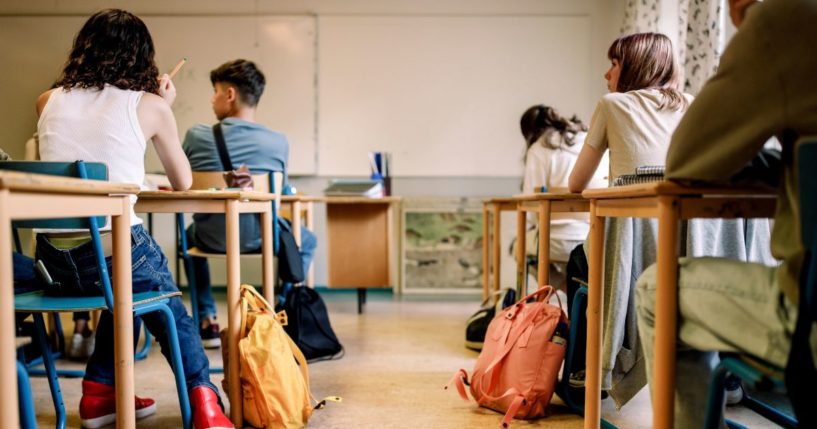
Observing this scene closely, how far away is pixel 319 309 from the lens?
2.44m

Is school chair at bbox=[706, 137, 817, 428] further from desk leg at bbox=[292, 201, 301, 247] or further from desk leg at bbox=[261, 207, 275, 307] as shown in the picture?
desk leg at bbox=[292, 201, 301, 247]

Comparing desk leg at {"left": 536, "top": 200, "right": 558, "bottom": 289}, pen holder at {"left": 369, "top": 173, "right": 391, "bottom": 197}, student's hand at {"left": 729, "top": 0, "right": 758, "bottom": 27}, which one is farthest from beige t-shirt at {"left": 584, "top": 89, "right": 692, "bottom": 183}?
pen holder at {"left": 369, "top": 173, "right": 391, "bottom": 197}

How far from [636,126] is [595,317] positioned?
1.96 feet

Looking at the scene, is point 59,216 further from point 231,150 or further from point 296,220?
point 296,220

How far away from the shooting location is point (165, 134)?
1634 millimetres

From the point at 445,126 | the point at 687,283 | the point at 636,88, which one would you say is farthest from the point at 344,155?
the point at 687,283

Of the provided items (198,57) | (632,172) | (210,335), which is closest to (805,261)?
(632,172)

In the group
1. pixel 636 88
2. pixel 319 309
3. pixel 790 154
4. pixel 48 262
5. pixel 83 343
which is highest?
pixel 636 88

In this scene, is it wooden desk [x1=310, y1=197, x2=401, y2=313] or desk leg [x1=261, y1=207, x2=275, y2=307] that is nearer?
desk leg [x1=261, y1=207, x2=275, y2=307]

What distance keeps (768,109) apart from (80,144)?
1529 millimetres

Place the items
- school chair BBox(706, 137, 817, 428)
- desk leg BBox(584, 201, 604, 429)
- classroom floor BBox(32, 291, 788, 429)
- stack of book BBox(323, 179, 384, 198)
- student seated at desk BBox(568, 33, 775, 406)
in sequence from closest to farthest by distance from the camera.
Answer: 1. school chair BBox(706, 137, 817, 428)
2. desk leg BBox(584, 201, 604, 429)
3. student seated at desk BBox(568, 33, 775, 406)
4. classroom floor BBox(32, 291, 788, 429)
5. stack of book BBox(323, 179, 384, 198)

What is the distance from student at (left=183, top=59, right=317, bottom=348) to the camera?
2525 millimetres

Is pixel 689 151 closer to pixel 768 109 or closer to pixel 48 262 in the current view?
pixel 768 109

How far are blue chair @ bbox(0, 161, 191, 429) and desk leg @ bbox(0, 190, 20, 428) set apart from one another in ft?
1.51
